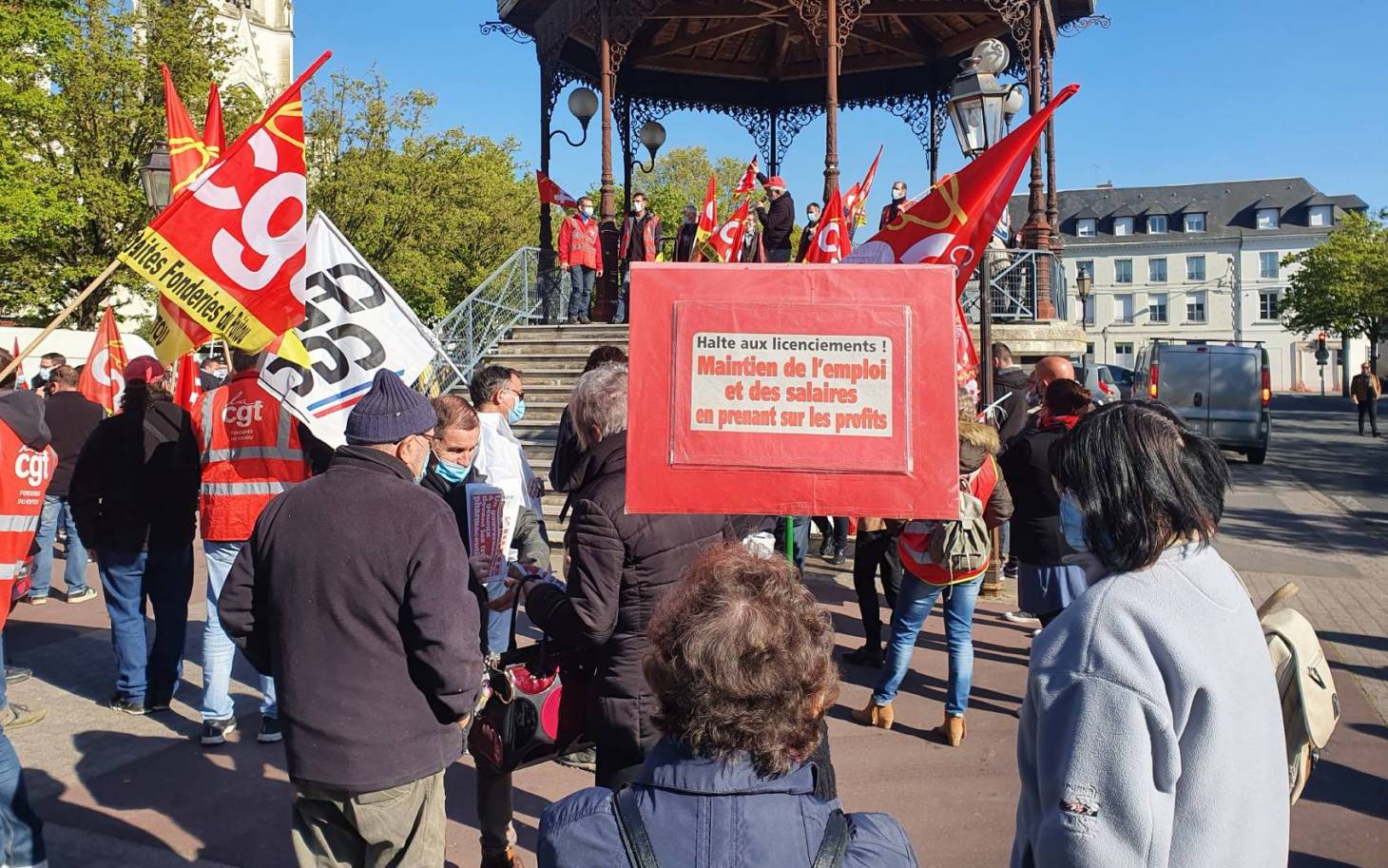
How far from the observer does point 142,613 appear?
5.94 meters

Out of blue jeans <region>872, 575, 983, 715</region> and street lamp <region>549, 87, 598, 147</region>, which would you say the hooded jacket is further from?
street lamp <region>549, 87, 598, 147</region>

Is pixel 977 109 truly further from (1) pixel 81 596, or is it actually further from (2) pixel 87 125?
(2) pixel 87 125

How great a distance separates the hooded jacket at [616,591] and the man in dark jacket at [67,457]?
273 inches

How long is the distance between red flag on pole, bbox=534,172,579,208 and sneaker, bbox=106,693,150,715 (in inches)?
398

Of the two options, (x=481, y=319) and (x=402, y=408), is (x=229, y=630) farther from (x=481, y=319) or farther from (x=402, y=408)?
(x=481, y=319)

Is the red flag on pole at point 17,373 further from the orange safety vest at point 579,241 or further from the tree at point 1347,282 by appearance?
the tree at point 1347,282

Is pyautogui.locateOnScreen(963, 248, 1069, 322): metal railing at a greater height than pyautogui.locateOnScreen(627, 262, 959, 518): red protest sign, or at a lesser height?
greater

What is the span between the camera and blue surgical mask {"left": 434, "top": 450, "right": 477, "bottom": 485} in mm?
4309

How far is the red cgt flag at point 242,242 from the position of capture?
4.20 meters

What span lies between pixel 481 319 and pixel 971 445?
36.7 ft

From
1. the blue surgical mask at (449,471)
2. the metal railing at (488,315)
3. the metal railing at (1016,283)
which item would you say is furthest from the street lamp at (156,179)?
the metal railing at (1016,283)

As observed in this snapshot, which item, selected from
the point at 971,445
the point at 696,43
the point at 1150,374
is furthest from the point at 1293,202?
the point at 971,445

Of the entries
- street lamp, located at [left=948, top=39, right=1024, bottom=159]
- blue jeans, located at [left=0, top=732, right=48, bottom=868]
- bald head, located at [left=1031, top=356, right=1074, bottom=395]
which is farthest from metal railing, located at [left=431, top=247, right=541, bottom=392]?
blue jeans, located at [left=0, top=732, right=48, bottom=868]

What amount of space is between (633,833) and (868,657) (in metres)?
5.38
